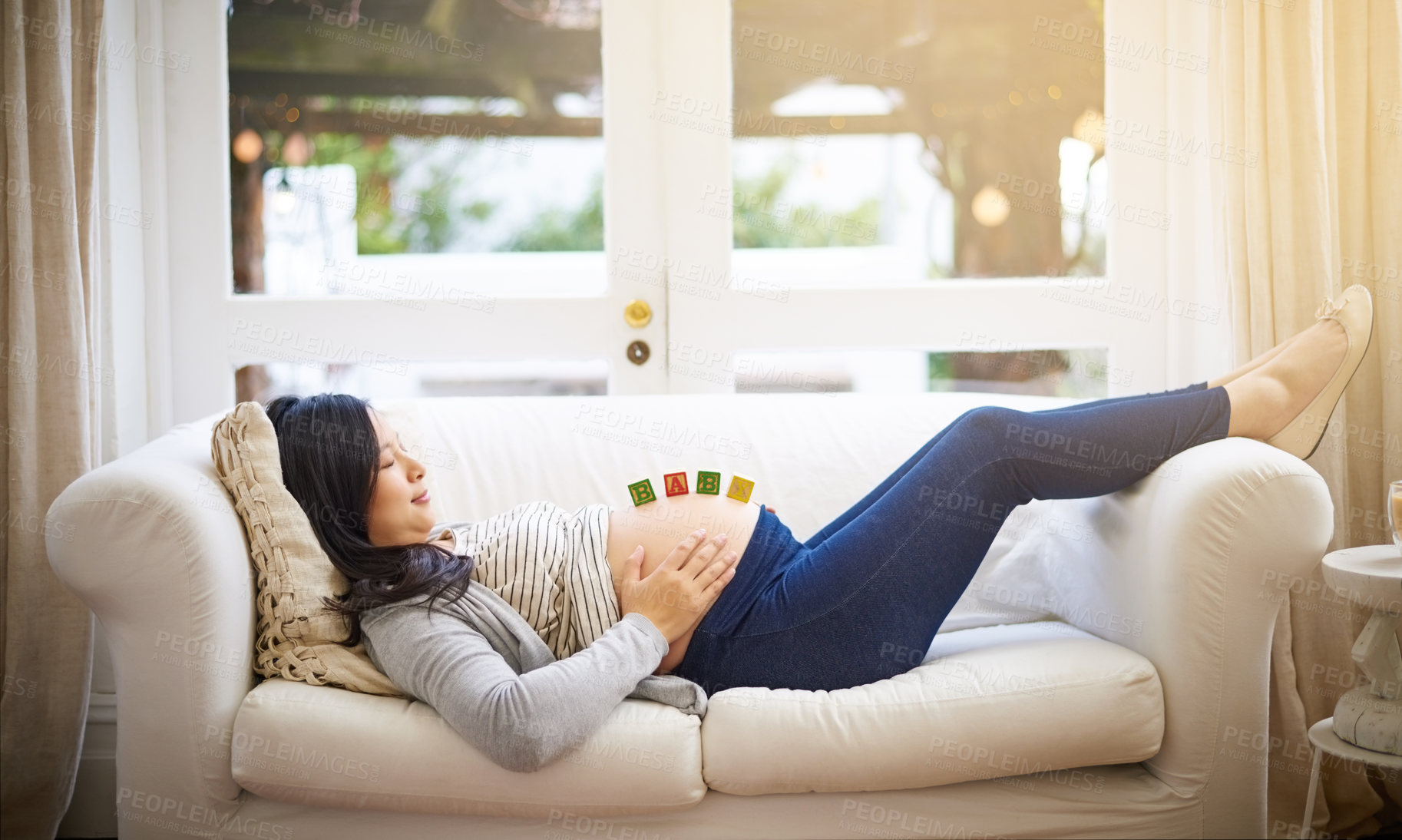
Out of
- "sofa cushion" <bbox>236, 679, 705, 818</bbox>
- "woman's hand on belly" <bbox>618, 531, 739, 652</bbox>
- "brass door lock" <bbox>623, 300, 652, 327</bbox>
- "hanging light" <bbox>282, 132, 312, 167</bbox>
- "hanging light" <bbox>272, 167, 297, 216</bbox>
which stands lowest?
"sofa cushion" <bbox>236, 679, 705, 818</bbox>

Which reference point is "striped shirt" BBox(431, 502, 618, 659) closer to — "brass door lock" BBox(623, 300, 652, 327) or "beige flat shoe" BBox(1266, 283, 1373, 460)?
"brass door lock" BBox(623, 300, 652, 327)

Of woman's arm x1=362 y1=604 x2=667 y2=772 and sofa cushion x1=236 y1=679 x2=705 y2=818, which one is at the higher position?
woman's arm x1=362 y1=604 x2=667 y2=772

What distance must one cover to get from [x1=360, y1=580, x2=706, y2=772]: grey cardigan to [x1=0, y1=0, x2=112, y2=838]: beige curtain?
3.04 feet

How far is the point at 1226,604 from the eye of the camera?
1454 millimetres

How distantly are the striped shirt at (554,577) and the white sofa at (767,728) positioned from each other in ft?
0.51

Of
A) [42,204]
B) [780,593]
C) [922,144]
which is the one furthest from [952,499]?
[42,204]

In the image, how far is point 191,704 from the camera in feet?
4.59

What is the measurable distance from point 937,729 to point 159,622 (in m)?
1.10

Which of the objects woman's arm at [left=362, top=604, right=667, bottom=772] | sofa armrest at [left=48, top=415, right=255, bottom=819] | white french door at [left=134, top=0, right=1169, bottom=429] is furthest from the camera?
white french door at [left=134, top=0, right=1169, bottom=429]

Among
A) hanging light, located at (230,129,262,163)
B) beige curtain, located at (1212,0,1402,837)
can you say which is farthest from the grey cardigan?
hanging light, located at (230,129,262,163)

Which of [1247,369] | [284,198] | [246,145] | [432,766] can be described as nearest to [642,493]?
[432,766]

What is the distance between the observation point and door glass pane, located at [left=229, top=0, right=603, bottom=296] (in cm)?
245

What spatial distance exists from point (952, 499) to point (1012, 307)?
1.09m

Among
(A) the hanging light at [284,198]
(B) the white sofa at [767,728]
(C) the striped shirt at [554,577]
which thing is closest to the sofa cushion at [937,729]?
(B) the white sofa at [767,728]
